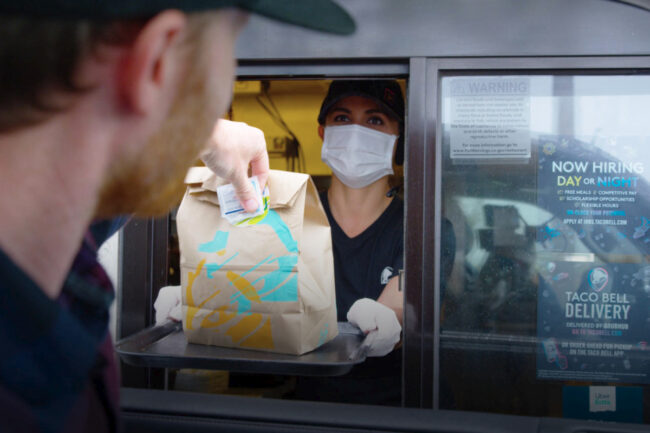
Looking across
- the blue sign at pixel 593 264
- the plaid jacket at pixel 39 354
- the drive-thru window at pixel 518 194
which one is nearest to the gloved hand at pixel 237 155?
the drive-thru window at pixel 518 194

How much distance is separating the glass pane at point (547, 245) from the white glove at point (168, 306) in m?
1.02

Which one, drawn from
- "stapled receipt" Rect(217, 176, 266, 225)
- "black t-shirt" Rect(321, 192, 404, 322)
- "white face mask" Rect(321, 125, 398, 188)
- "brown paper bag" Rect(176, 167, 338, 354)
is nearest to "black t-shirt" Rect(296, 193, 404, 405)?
"black t-shirt" Rect(321, 192, 404, 322)

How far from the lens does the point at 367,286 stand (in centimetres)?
234

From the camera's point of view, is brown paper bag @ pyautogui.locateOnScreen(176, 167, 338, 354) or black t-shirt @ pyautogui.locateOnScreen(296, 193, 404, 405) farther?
black t-shirt @ pyautogui.locateOnScreen(296, 193, 404, 405)

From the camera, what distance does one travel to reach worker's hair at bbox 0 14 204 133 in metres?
0.56

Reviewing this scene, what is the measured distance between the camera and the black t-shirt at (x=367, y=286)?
2244mm

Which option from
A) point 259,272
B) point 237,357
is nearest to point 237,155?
point 259,272

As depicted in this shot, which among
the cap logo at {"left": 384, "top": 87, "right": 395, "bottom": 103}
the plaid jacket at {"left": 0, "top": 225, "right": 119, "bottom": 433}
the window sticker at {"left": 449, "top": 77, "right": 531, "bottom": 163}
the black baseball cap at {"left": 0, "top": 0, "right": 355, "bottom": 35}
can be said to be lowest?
the plaid jacket at {"left": 0, "top": 225, "right": 119, "bottom": 433}

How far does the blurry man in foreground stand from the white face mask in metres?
1.67

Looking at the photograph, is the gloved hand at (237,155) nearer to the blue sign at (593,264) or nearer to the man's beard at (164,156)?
the man's beard at (164,156)

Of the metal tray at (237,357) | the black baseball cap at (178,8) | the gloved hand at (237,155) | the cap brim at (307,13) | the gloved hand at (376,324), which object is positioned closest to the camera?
the black baseball cap at (178,8)

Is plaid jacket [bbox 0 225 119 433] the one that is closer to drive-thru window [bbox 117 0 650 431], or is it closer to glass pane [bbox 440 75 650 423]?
drive-thru window [bbox 117 0 650 431]

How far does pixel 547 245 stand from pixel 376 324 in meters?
0.66

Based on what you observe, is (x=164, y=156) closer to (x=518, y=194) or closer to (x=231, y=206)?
(x=231, y=206)
